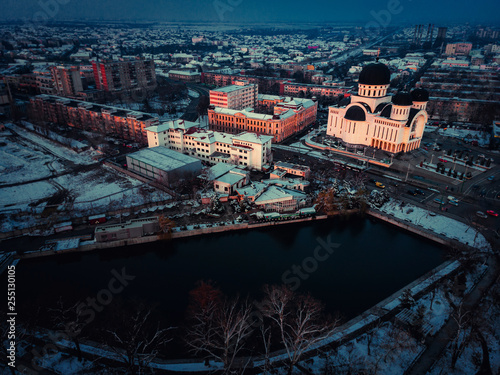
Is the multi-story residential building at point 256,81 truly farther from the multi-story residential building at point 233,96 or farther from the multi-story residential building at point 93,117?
the multi-story residential building at point 93,117

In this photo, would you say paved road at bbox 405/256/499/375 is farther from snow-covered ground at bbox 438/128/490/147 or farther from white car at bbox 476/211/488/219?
snow-covered ground at bbox 438/128/490/147

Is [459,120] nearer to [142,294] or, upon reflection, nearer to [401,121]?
[401,121]

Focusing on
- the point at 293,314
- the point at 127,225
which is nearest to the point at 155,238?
the point at 127,225

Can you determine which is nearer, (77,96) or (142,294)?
(142,294)

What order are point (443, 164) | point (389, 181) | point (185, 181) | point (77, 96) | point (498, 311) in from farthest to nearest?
point (77, 96) → point (443, 164) → point (389, 181) → point (185, 181) → point (498, 311)

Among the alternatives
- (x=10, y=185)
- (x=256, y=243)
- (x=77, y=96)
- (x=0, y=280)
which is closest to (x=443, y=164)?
(x=256, y=243)

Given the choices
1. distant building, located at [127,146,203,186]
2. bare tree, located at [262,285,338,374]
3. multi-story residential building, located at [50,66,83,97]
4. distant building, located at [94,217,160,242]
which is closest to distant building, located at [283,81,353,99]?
distant building, located at [127,146,203,186]

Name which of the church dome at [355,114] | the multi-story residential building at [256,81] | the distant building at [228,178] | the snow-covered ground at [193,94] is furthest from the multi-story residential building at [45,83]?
the church dome at [355,114]
